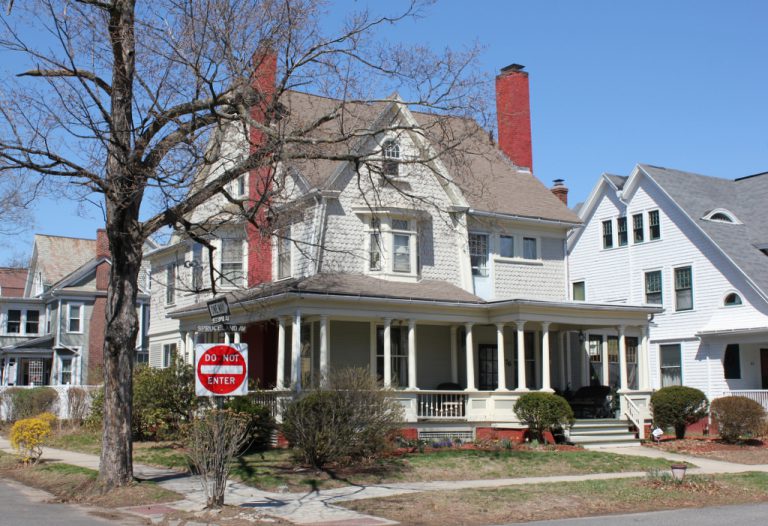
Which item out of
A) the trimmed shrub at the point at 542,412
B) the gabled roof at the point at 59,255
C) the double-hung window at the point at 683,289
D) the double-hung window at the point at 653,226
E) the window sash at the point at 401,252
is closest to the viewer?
the trimmed shrub at the point at 542,412

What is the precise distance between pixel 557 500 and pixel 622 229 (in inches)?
979

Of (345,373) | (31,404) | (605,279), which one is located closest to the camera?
(345,373)

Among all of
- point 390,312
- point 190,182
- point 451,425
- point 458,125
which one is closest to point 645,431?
point 451,425

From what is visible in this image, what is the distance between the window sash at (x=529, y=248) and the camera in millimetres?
27734

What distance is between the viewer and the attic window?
1362 inches

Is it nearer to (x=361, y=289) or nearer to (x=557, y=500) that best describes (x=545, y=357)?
(x=361, y=289)

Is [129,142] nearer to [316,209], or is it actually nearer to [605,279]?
[316,209]

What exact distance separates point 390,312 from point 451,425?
347 centimetres

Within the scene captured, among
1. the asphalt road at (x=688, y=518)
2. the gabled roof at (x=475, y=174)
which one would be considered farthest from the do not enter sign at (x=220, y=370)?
the gabled roof at (x=475, y=174)

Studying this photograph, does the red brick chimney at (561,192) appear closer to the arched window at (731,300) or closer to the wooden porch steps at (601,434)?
the arched window at (731,300)

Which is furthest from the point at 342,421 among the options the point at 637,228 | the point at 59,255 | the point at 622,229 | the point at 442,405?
the point at 59,255

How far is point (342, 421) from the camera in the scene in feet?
55.5

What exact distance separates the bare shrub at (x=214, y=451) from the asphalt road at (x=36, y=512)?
4.67ft

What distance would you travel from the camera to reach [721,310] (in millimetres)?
31781
